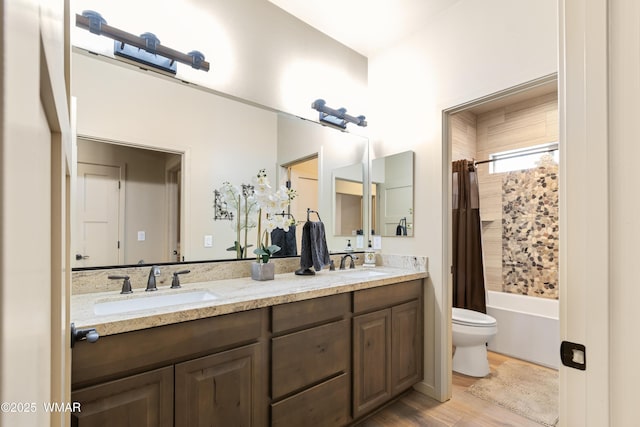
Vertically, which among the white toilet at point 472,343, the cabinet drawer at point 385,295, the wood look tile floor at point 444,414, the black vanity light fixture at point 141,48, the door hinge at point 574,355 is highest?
the black vanity light fixture at point 141,48

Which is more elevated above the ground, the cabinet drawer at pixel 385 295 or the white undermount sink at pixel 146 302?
the white undermount sink at pixel 146 302

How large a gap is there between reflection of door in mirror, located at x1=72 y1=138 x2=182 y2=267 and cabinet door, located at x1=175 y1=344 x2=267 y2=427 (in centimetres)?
70

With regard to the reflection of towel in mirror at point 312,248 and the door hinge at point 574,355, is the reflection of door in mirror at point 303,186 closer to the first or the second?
the reflection of towel in mirror at point 312,248

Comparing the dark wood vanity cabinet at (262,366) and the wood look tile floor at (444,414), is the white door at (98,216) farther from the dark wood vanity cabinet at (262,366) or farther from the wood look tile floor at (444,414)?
the wood look tile floor at (444,414)

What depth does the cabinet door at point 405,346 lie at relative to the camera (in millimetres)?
2037

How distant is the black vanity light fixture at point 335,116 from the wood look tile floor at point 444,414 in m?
2.12

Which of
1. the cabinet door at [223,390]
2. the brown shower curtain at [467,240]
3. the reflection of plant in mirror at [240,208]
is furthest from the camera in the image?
the brown shower curtain at [467,240]

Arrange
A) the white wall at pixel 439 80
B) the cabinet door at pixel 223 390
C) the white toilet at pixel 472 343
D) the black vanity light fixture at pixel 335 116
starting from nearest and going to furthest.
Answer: the cabinet door at pixel 223 390, the white wall at pixel 439 80, the black vanity light fixture at pixel 335 116, the white toilet at pixel 472 343

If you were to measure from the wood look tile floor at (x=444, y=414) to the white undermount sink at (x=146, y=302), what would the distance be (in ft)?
4.16

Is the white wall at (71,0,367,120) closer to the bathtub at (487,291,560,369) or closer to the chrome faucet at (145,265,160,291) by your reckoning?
the chrome faucet at (145,265,160,291)

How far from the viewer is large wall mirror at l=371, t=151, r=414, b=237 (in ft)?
7.95

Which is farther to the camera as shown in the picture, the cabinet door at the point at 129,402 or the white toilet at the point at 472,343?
the white toilet at the point at 472,343

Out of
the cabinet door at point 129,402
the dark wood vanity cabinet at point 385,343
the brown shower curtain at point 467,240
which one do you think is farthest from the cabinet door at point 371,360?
the brown shower curtain at point 467,240

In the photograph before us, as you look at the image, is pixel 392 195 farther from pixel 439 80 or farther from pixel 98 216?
pixel 98 216
